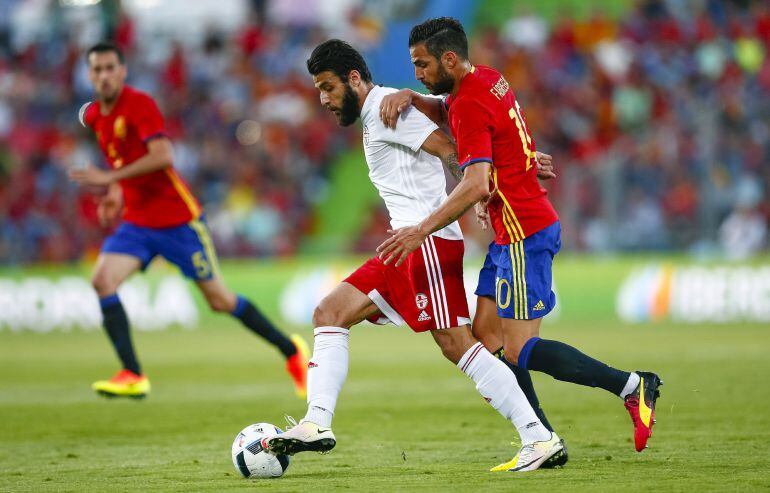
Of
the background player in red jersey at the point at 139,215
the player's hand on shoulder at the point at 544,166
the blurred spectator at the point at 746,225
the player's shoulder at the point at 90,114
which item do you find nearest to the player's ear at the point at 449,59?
the player's hand on shoulder at the point at 544,166

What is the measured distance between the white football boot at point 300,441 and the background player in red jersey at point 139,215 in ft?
12.7

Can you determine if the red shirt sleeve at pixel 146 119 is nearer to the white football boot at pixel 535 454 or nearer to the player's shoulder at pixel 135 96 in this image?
the player's shoulder at pixel 135 96

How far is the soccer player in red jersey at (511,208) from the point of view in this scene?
630cm

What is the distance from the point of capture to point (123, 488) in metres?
6.01

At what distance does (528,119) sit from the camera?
2238 centimetres

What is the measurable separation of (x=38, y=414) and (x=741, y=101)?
13854mm

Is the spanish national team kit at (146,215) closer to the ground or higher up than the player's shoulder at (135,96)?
closer to the ground

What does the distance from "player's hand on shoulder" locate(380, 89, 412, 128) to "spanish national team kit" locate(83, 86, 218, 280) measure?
3958 mm

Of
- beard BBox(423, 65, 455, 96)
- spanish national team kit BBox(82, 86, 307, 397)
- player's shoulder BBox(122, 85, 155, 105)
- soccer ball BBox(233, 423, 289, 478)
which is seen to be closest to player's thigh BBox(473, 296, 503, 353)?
beard BBox(423, 65, 455, 96)

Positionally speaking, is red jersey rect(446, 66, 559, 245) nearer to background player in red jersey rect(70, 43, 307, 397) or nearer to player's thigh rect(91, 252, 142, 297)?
background player in red jersey rect(70, 43, 307, 397)

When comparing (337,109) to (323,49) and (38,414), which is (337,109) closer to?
(323,49)

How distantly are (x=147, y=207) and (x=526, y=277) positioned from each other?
474 cm

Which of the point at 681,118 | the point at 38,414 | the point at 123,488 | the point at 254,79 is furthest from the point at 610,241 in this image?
the point at 123,488

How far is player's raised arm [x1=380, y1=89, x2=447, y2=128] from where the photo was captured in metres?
6.55
